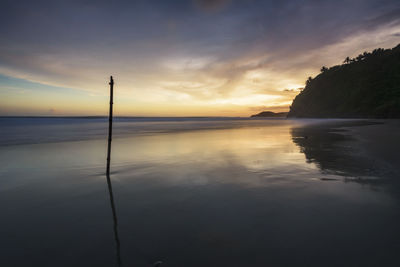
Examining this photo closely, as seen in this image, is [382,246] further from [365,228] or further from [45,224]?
[45,224]

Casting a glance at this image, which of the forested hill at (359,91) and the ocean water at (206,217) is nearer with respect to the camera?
the ocean water at (206,217)

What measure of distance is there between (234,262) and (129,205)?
15.0 ft

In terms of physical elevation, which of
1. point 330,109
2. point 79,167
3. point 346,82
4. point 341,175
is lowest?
point 79,167

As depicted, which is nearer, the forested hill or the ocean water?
the ocean water

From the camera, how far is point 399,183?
26.8 ft

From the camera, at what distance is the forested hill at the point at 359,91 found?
8988cm

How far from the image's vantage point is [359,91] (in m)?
106

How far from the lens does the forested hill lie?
8988 cm

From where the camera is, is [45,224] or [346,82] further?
[346,82]

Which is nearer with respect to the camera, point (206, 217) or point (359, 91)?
point (206, 217)

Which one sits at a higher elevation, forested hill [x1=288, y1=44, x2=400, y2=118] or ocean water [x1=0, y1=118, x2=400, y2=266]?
forested hill [x1=288, y1=44, x2=400, y2=118]

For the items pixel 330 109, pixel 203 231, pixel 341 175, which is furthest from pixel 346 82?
pixel 203 231

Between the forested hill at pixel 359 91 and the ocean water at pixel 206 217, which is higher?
the forested hill at pixel 359 91

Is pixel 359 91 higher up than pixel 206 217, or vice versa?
pixel 359 91
